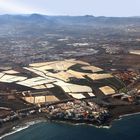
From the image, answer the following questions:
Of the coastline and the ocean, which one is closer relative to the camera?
the ocean

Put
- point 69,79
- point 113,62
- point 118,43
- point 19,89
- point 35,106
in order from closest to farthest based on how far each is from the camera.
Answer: point 35,106, point 19,89, point 69,79, point 113,62, point 118,43

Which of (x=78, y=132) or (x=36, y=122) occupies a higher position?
(x=78, y=132)

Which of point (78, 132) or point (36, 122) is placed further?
point (36, 122)

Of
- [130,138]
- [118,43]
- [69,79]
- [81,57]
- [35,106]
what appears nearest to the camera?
[130,138]

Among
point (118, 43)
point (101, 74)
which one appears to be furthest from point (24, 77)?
point (118, 43)

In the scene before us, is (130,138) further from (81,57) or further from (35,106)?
(81,57)

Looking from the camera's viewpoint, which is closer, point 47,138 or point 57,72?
point 47,138

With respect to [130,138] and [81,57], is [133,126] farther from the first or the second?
[81,57]

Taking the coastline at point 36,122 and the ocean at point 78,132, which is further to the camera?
the coastline at point 36,122
